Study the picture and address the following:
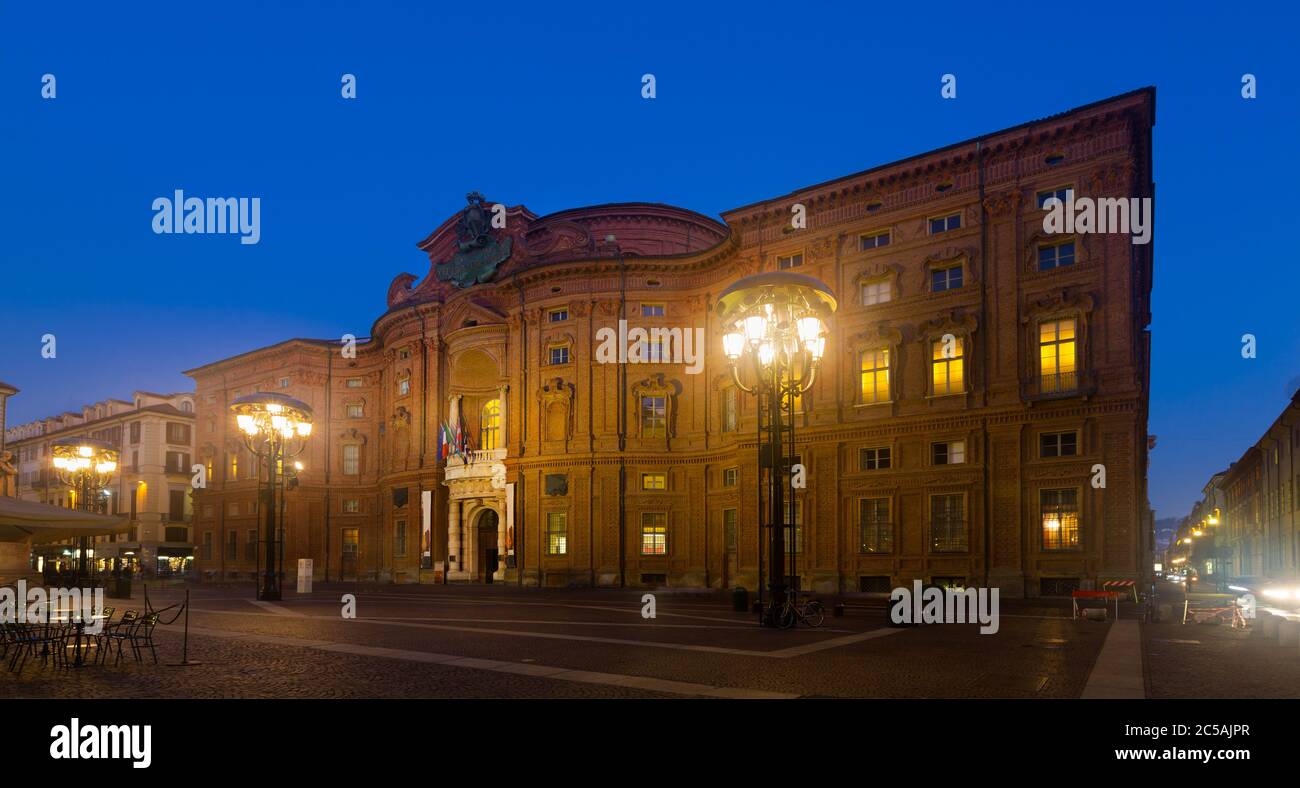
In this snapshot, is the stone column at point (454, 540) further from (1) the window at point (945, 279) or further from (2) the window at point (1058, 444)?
(2) the window at point (1058, 444)

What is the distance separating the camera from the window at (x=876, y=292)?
135ft

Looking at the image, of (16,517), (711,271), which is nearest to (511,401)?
(711,271)

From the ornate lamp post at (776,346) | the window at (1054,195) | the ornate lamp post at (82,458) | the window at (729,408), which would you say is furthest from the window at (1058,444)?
the ornate lamp post at (82,458)

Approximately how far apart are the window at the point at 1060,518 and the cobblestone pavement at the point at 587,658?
6228 mm

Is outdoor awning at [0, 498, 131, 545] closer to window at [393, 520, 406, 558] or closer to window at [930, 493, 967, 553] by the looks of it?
window at [930, 493, 967, 553]

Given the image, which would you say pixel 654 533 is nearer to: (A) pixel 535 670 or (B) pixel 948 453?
(B) pixel 948 453

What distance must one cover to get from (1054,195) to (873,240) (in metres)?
7.81

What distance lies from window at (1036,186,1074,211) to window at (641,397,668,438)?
21059 mm

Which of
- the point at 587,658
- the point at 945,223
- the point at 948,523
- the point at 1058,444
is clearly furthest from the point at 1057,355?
the point at 587,658

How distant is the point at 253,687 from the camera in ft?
46.1
